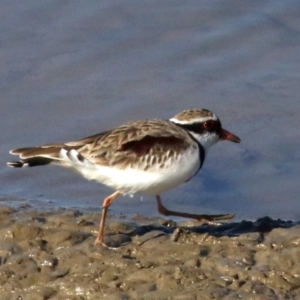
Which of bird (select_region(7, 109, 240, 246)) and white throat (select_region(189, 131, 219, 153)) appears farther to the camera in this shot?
white throat (select_region(189, 131, 219, 153))

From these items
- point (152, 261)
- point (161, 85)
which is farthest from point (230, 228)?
point (161, 85)

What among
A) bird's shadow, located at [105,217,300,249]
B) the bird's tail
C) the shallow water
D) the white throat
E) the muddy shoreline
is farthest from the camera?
the shallow water

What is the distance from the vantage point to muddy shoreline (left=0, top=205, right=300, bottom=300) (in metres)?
6.57

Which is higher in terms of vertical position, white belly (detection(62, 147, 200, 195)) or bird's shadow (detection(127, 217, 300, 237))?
white belly (detection(62, 147, 200, 195))

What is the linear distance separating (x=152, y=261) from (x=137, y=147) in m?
0.94

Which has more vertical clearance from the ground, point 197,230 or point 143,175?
point 143,175

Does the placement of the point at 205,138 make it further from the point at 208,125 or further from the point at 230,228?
the point at 230,228

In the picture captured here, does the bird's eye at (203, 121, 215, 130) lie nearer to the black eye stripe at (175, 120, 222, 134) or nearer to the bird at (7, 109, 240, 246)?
the black eye stripe at (175, 120, 222, 134)

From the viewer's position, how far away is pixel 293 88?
426 inches

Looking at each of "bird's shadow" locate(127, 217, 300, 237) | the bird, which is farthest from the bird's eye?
"bird's shadow" locate(127, 217, 300, 237)

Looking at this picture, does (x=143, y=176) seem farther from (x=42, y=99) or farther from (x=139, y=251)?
(x=42, y=99)

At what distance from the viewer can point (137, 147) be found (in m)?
7.38

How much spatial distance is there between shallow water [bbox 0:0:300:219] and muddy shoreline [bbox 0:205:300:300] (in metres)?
1.30

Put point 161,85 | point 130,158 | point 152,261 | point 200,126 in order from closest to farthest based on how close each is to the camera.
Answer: point 152,261 < point 130,158 < point 200,126 < point 161,85
